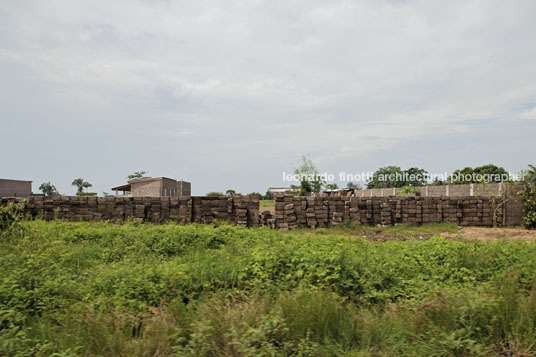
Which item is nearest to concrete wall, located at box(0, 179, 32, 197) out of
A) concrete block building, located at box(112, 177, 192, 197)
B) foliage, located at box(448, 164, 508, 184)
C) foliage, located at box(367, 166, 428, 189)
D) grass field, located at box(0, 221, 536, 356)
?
concrete block building, located at box(112, 177, 192, 197)

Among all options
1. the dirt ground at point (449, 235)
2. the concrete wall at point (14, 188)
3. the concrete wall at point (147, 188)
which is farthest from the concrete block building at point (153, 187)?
the dirt ground at point (449, 235)

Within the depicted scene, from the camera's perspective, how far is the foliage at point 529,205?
14930 mm

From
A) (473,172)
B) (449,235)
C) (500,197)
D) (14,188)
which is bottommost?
(449,235)

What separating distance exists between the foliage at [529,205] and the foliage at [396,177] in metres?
58.5

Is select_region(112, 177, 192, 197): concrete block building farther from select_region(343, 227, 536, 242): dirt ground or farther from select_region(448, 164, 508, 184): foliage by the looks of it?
select_region(448, 164, 508, 184): foliage

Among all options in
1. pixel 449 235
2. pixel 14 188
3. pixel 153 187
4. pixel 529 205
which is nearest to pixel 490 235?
pixel 449 235

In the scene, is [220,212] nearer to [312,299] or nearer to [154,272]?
[154,272]

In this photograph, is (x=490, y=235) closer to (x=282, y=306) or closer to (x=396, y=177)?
(x=282, y=306)

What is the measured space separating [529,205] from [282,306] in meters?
15.8

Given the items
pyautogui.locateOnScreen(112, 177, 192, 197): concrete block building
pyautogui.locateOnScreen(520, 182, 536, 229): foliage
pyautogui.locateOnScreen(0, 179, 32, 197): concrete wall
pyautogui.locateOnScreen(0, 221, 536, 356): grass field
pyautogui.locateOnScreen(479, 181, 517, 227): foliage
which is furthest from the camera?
pyautogui.locateOnScreen(0, 179, 32, 197): concrete wall

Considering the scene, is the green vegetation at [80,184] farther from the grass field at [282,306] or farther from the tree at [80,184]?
the grass field at [282,306]

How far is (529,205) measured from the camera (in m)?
15.1

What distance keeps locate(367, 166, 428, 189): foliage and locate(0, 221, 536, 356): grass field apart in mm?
71239

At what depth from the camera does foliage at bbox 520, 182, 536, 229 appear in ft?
49.0
